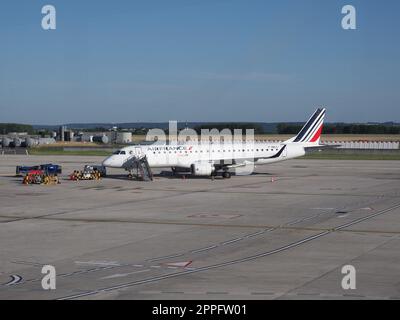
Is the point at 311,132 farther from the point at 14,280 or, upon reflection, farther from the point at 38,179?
the point at 14,280

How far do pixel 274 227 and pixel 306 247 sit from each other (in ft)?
18.4

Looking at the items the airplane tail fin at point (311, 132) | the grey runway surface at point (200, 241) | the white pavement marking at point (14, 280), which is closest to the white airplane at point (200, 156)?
the airplane tail fin at point (311, 132)

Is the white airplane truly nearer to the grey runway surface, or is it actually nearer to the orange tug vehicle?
the orange tug vehicle

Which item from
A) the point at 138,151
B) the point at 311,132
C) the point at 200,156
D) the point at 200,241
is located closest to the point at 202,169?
the point at 200,156

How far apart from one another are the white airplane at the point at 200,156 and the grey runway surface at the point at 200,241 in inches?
329

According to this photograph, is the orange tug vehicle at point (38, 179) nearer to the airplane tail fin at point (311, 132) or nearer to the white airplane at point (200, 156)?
the white airplane at point (200, 156)

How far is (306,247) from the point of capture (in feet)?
87.4

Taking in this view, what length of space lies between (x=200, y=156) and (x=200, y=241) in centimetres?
3578

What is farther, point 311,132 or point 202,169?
point 311,132

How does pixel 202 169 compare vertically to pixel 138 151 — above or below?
below

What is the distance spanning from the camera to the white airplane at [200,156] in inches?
2464

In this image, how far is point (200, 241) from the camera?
28.4m

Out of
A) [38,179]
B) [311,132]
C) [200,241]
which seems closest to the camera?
[200,241]

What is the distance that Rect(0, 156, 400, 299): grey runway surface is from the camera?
1975cm
